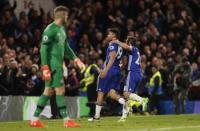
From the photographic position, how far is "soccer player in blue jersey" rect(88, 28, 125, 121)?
16.4m

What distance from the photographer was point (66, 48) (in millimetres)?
14180

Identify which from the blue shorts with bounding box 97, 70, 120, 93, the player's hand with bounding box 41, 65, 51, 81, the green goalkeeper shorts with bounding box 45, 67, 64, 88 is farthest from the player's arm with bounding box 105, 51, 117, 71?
the player's hand with bounding box 41, 65, 51, 81

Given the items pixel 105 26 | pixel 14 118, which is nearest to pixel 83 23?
pixel 105 26

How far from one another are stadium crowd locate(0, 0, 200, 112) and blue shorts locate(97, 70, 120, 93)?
14.3 ft

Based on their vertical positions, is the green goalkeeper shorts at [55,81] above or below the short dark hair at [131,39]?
below

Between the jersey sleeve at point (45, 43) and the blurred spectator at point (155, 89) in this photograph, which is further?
the blurred spectator at point (155, 89)

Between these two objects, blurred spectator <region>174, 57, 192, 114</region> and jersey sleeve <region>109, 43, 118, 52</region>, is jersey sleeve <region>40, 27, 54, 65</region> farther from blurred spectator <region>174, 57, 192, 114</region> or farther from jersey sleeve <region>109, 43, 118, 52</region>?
blurred spectator <region>174, 57, 192, 114</region>

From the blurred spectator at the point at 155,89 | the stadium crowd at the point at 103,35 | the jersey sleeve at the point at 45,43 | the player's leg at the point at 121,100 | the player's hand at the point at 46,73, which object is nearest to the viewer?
the player's hand at the point at 46,73

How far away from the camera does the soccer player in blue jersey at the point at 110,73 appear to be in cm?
1641

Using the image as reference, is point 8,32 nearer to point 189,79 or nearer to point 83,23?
point 83,23

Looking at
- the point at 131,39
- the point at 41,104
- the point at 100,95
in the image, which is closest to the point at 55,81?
the point at 41,104

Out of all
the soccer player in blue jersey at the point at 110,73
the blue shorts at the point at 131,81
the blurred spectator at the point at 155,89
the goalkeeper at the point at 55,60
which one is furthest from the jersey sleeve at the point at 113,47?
the blurred spectator at the point at 155,89

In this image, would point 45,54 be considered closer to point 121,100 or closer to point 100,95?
point 100,95

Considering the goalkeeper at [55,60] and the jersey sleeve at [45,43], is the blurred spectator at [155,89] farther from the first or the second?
the jersey sleeve at [45,43]
